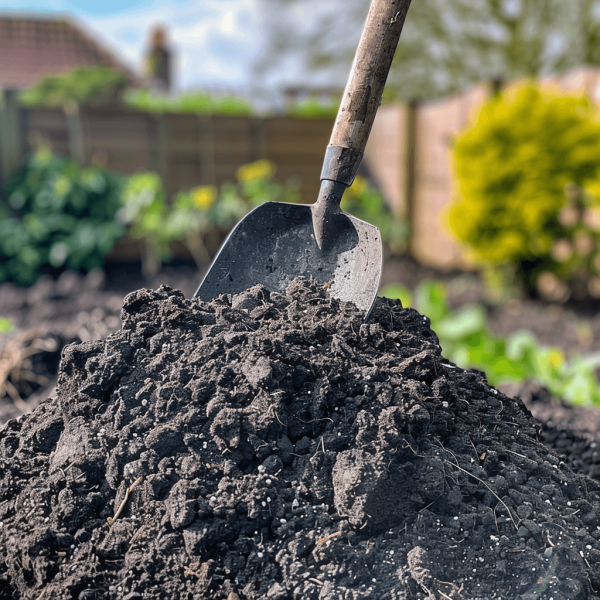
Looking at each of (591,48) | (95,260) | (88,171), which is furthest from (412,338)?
(591,48)

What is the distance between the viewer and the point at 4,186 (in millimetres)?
6121

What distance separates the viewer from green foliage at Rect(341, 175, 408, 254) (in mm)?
6910

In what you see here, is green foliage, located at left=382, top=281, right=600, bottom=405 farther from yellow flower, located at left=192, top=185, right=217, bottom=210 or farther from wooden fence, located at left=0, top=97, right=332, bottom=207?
wooden fence, located at left=0, top=97, right=332, bottom=207

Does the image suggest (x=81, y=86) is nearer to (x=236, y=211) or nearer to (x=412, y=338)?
(x=236, y=211)

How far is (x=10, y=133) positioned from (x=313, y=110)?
13.1ft

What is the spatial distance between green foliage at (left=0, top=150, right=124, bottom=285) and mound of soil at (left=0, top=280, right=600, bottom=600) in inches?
192

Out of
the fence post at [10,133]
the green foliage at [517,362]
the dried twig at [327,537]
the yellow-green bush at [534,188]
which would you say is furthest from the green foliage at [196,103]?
the dried twig at [327,537]

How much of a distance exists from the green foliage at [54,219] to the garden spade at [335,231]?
15.2 feet

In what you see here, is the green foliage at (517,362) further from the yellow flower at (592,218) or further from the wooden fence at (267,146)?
the wooden fence at (267,146)

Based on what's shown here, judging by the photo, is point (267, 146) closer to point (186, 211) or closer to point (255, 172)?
point (255, 172)

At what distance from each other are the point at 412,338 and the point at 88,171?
227 inches

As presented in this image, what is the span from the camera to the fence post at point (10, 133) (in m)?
6.02

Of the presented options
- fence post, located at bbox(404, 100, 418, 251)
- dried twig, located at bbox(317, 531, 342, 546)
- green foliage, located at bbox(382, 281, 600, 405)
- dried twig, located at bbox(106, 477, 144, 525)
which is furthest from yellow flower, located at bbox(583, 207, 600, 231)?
dried twig, located at bbox(106, 477, 144, 525)

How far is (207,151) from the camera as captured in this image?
7.13 m
